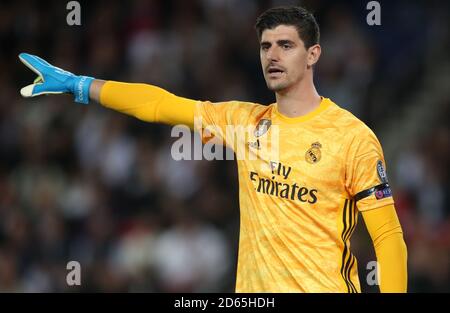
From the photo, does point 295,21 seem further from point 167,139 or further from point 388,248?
point 167,139

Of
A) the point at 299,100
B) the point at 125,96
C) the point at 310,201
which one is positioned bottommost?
the point at 310,201

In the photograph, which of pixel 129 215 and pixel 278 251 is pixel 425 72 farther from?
pixel 278 251

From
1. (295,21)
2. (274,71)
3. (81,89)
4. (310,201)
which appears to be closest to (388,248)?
(310,201)

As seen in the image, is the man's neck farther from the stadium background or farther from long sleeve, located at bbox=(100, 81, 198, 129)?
the stadium background

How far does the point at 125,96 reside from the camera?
5.76 m

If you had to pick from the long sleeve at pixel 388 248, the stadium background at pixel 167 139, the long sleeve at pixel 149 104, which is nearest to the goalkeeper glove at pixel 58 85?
the long sleeve at pixel 149 104

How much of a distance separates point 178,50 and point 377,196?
7382 millimetres

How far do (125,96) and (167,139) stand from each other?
18.4 feet

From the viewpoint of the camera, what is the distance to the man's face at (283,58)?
17.9ft

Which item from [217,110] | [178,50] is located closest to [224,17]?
[178,50]

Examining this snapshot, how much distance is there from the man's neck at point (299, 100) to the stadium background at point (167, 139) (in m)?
4.08

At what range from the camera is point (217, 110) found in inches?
226

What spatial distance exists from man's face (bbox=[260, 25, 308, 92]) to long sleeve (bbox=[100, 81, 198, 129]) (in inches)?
20.9

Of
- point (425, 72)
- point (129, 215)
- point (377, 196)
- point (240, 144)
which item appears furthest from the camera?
point (425, 72)
